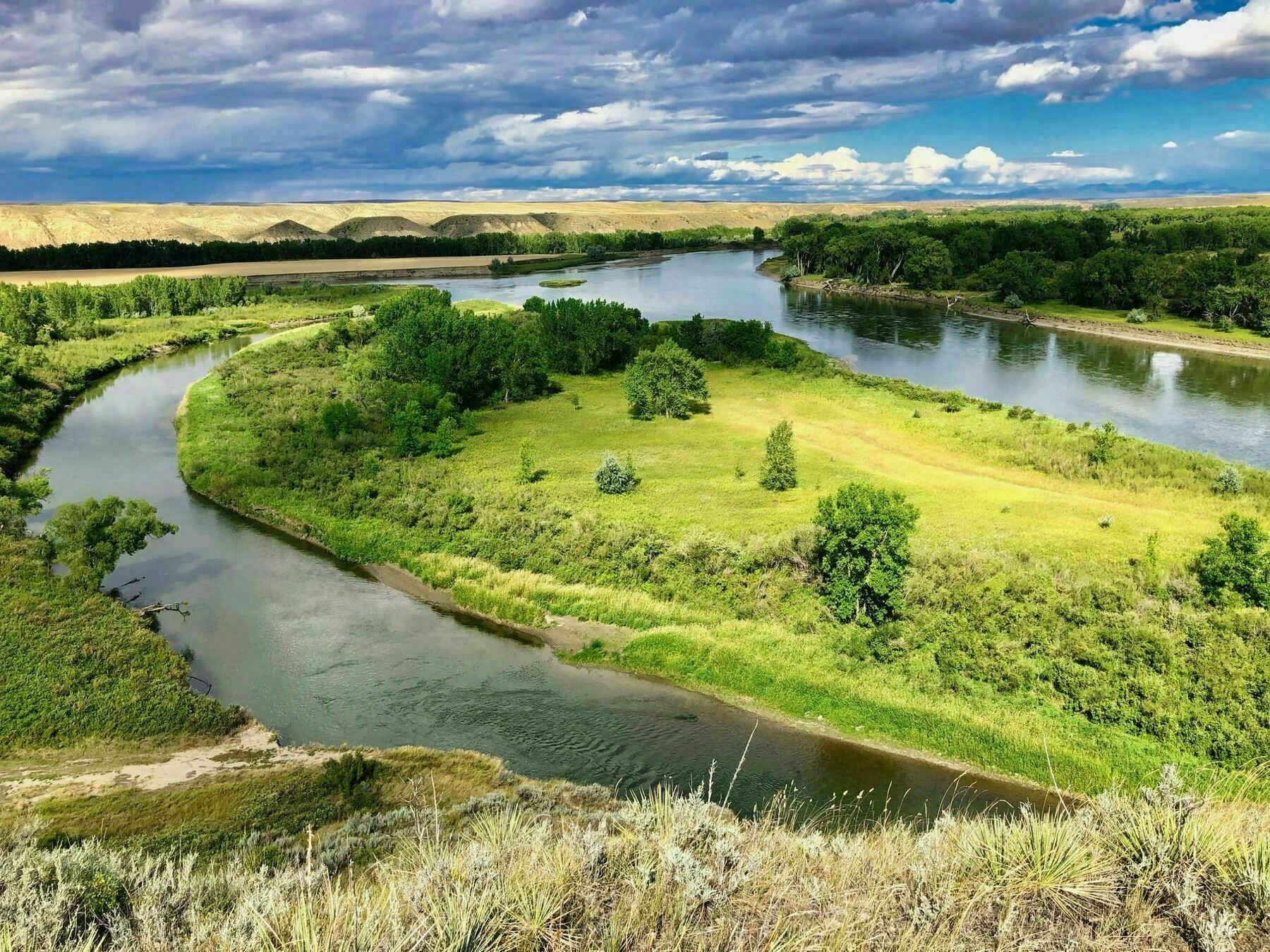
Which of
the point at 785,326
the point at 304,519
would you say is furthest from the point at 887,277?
the point at 304,519

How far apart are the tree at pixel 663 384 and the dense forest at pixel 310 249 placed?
11368 cm

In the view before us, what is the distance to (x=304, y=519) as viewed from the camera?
33.2 metres

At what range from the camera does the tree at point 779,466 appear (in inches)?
1312

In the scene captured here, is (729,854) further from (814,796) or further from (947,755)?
(947,755)

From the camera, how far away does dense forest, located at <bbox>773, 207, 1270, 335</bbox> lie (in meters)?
75.9

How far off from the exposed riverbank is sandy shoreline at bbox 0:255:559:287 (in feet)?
198

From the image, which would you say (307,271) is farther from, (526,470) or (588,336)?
(526,470)

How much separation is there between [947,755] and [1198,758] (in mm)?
5418

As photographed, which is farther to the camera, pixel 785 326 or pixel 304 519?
pixel 785 326

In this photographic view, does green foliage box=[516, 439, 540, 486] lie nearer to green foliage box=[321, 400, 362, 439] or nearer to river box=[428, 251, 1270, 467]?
green foliage box=[321, 400, 362, 439]

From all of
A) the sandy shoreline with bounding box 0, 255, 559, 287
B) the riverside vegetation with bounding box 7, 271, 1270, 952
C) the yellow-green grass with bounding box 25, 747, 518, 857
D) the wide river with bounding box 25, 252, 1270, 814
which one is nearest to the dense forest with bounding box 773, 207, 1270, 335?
the wide river with bounding box 25, 252, 1270, 814

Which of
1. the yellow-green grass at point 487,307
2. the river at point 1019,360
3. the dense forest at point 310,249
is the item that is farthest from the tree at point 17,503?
the dense forest at point 310,249

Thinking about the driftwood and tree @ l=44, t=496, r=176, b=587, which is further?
tree @ l=44, t=496, r=176, b=587

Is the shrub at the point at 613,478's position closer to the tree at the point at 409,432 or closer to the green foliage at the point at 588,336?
the tree at the point at 409,432
